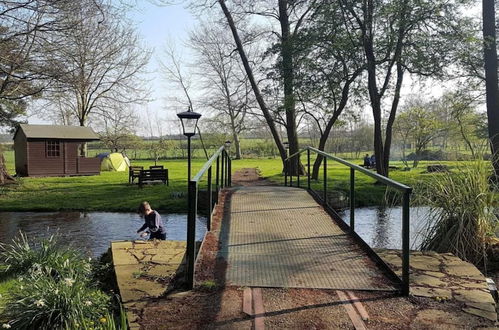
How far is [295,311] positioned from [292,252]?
139 cm

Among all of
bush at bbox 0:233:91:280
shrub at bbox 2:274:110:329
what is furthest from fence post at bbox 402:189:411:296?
bush at bbox 0:233:91:280

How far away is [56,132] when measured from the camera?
80.9ft

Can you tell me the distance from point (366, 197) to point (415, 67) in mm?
4798

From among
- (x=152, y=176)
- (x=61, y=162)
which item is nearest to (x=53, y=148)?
(x=61, y=162)

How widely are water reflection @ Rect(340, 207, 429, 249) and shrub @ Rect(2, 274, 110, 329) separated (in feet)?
16.2

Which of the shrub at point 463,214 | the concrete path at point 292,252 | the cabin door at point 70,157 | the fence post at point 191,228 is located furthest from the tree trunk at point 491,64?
the cabin door at point 70,157

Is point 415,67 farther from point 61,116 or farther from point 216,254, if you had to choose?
point 61,116

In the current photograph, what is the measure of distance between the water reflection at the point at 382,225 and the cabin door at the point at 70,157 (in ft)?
58.0

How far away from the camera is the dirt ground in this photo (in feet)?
9.26

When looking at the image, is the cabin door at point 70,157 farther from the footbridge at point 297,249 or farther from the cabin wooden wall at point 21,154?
the footbridge at point 297,249

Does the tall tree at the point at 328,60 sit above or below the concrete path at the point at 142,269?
above

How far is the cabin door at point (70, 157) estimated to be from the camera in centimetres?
2455

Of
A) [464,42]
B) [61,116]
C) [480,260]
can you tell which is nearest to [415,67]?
[464,42]

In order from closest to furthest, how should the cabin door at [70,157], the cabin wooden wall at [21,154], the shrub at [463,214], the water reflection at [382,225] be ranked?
1. the shrub at [463,214]
2. the water reflection at [382,225]
3. the cabin wooden wall at [21,154]
4. the cabin door at [70,157]
